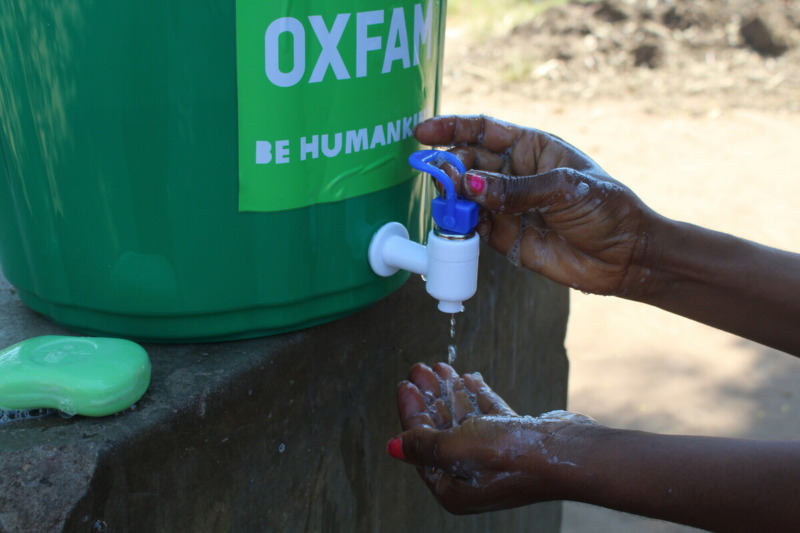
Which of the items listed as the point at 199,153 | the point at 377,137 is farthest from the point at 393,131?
the point at 199,153

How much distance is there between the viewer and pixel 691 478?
3.73 feet

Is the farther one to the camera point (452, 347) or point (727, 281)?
point (452, 347)

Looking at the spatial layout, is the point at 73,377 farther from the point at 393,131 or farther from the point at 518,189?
the point at 518,189

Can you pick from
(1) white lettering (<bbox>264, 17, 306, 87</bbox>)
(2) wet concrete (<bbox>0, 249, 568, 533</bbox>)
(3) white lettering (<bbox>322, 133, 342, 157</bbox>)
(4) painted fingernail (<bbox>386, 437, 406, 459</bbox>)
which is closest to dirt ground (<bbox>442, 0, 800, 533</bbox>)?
(2) wet concrete (<bbox>0, 249, 568, 533</bbox>)

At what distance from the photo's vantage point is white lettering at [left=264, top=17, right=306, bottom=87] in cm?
99

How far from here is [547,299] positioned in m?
2.04

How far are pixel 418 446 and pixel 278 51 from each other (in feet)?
1.82

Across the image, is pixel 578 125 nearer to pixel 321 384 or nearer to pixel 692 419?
pixel 692 419

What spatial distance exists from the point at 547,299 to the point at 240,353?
1031 mm

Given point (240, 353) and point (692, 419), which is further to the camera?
point (692, 419)

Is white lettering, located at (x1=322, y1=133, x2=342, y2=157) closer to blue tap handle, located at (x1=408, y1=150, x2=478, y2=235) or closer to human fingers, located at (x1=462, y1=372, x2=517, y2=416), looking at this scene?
blue tap handle, located at (x1=408, y1=150, x2=478, y2=235)

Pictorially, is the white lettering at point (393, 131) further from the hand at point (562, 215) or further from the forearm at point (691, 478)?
the forearm at point (691, 478)

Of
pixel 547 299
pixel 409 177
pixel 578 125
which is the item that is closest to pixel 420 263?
pixel 409 177

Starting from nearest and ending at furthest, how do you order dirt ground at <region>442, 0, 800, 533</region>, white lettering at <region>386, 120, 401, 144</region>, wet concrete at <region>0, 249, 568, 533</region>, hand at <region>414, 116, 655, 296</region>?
wet concrete at <region>0, 249, 568, 533</region>, white lettering at <region>386, 120, 401, 144</region>, hand at <region>414, 116, 655, 296</region>, dirt ground at <region>442, 0, 800, 533</region>
